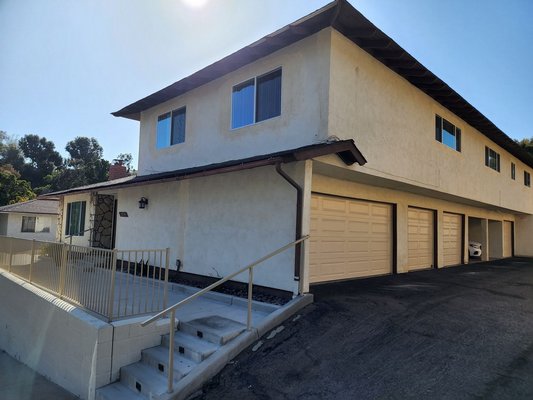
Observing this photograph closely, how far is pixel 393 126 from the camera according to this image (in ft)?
30.1

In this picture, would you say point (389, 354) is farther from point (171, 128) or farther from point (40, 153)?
point (40, 153)

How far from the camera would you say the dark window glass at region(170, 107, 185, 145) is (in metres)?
11.1

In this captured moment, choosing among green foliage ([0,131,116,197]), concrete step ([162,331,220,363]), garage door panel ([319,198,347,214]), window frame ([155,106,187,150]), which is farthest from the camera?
A: green foliage ([0,131,116,197])

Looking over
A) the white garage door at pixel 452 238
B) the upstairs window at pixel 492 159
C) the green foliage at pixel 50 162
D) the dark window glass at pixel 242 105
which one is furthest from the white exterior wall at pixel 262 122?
the green foliage at pixel 50 162

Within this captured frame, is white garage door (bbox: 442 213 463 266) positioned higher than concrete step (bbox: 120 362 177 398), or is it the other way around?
white garage door (bbox: 442 213 463 266)

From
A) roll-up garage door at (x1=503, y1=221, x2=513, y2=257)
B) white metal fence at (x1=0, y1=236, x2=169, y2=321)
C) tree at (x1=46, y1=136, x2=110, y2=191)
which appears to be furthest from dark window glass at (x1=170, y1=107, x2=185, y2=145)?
tree at (x1=46, y1=136, x2=110, y2=191)

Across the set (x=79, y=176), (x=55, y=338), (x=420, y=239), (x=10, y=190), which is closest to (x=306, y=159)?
(x=55, y=338)

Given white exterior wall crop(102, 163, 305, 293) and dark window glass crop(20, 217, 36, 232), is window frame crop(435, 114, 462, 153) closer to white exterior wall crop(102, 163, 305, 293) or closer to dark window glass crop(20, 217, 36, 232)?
white exterior wall crop(102, 163, 305, 293)

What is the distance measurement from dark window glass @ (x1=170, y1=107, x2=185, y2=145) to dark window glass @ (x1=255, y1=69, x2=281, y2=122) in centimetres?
352

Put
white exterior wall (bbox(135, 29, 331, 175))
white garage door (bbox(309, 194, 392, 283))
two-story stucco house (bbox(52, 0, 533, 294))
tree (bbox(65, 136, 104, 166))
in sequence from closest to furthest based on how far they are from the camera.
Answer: two-story stucco house (bbox(52, 0, 533, 294))
white exterior wall (bbox(135, 29, 331, 175))
white garage door (bbox(309, 194, 392, 283))
tree (bbox(65, 136, 104, 166))

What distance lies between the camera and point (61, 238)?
15969mm

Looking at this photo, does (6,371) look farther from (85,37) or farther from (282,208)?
(85,37)

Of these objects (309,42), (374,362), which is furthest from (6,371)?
(309,42)

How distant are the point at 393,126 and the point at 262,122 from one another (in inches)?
140
